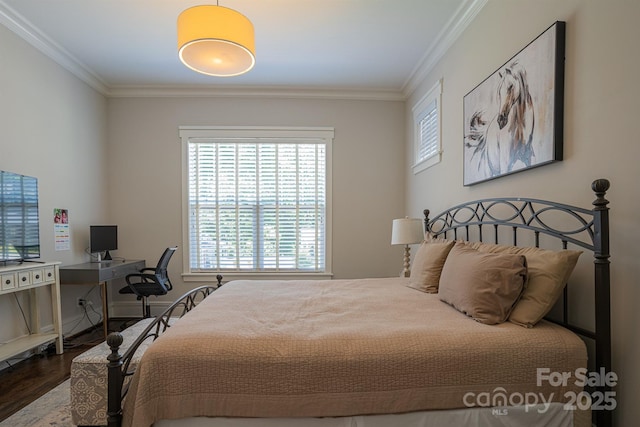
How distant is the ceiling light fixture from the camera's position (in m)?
1.95

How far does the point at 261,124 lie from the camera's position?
4.26 meters

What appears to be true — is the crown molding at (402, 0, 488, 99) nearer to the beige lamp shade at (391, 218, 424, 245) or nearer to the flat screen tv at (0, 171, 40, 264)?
the beige lamp shade at (391, 218, 424, 245)

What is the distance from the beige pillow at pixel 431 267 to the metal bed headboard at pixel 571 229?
318 millimetres

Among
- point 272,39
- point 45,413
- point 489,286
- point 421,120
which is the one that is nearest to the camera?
point 489,286

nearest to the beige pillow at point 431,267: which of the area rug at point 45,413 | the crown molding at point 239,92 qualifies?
the area rug at point 45,413

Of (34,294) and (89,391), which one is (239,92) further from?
(89,391)

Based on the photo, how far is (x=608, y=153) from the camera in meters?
1.45

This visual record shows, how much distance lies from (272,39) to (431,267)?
8.30ft

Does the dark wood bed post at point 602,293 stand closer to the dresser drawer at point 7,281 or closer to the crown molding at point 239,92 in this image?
the crown molding at point 239,92

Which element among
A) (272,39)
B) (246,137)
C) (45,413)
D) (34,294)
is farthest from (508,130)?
(34,294)

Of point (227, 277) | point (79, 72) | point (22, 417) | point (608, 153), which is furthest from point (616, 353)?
point (79, 72)

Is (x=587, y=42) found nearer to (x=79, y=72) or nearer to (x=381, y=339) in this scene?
(x=381, y=339)

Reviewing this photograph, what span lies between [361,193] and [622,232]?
3.05 meters

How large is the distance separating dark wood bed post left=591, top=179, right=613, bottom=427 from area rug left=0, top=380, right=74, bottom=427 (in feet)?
9.29
